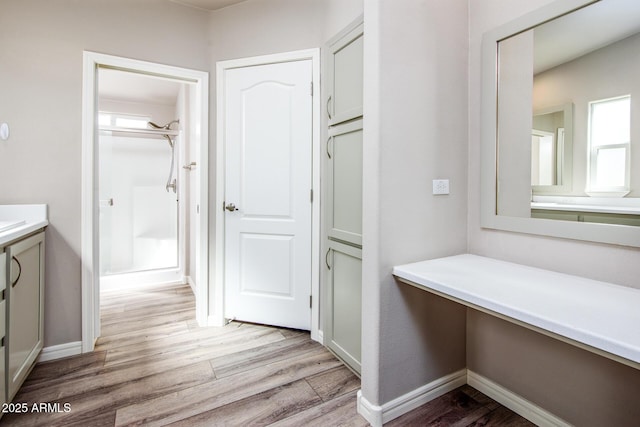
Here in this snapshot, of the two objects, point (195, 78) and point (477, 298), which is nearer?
point (477, 298)

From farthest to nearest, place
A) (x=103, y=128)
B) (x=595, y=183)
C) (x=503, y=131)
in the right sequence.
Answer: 1. (x=103, y=128)
2. (x=503, y=131)
3. (x=595, y=183)

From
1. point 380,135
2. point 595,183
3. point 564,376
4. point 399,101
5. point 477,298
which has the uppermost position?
point 399,101

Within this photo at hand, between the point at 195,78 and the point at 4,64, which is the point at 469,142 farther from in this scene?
the point at 4,64

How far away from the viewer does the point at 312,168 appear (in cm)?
237

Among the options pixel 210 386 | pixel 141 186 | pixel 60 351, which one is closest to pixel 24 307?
pixel 60 351

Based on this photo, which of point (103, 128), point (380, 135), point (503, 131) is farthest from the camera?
point (103, 128)

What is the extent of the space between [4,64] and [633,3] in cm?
322

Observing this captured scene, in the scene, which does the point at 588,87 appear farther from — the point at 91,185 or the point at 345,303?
the point at 91,185

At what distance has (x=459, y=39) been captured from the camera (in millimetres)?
1701

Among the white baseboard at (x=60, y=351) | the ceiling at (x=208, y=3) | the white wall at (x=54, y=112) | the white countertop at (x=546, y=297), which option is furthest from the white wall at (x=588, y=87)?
the white baseboard at (x=60, y=351)

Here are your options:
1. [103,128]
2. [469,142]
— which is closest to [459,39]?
[469,142]

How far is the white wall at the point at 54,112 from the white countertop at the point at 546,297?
86.0 inches

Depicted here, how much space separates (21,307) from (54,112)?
124 cm

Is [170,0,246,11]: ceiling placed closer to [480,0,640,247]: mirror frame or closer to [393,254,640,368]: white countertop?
[480,0,640,247]: mirror frame
